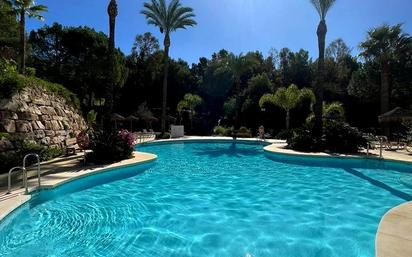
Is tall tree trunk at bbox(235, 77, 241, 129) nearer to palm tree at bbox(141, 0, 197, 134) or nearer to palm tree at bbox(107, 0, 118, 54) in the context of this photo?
palm tree at bbox(141, 0, 197, 134)

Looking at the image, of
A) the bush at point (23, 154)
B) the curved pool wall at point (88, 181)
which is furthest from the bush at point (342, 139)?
the bush at point (23, 154)

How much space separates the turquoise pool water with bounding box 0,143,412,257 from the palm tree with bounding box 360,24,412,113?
56.4 ft

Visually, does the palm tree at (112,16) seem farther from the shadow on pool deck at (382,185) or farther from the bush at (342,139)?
the bush at (342,139)

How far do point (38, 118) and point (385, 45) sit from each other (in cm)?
2662

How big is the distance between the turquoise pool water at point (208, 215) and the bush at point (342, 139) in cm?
405

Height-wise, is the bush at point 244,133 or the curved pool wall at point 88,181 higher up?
the bush at point 244,133

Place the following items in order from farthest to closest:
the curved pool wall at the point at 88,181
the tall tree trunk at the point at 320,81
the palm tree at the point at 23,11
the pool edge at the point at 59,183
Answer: the palm tree at the point at 23,11 < the tall tree trunk at the point at 320,81 < the curved pool wall at the point at 88,181 < the pool edge at the point at 59,183

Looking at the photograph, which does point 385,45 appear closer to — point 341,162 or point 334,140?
point 334,140

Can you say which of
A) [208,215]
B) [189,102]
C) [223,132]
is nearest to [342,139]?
[208,215]

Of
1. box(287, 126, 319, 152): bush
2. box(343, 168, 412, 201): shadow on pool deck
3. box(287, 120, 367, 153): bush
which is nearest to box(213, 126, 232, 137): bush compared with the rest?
box(287, 126, 319, 152): bush

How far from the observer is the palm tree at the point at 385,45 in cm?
2611

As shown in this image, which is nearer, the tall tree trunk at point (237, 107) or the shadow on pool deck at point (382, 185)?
the shadow on pool deck at point (382, 185)

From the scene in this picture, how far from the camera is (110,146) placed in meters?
12.5

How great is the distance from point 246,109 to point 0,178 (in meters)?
26.6
